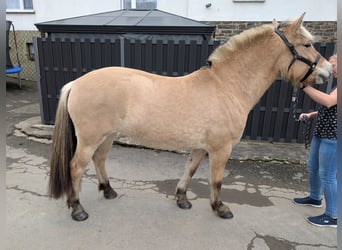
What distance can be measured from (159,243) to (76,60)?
3609 mm

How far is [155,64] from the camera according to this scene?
14.9 ft

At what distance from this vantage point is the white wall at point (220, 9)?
274 inches

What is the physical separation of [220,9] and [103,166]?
6071 mm

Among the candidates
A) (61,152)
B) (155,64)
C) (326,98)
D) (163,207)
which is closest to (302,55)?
(326,98)

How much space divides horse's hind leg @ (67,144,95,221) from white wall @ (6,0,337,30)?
611 centimetres

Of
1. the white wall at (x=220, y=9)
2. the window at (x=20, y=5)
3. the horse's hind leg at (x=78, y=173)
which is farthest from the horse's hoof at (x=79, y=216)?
the window at (x=20, y=5)

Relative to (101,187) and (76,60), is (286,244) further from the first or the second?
(76,60)

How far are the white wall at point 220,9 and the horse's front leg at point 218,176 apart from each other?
18.9 ft

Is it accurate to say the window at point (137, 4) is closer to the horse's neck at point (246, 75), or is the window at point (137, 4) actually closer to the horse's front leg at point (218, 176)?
the horse's neck at point (246, 75)

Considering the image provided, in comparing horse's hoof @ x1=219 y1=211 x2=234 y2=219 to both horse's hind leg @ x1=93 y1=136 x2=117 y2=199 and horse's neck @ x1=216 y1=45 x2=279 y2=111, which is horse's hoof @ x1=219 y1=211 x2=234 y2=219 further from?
horse's hind leg @ x1=93 y1=136 x2=117 y2=199

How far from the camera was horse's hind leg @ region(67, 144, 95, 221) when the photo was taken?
2447mm

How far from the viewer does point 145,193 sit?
121 inches

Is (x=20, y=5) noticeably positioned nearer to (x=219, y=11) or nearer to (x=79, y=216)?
(x=219, y=11)

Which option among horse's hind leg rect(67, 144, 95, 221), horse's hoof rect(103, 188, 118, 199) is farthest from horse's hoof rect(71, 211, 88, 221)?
horse's hoof rect(103, 188, 118, 199)
